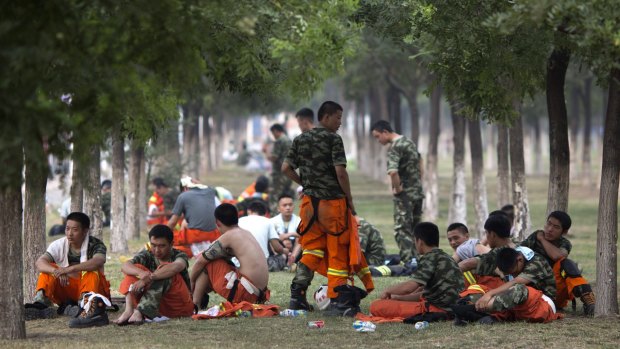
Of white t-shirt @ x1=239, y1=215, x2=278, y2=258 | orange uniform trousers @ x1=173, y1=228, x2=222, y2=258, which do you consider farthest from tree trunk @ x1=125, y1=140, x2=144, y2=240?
white t-shirt @ x1=239, y1=215, x2=278, y2=258

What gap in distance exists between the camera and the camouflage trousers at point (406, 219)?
16.9 m

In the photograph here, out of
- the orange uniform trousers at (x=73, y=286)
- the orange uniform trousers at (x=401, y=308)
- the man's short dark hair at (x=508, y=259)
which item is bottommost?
the orange uniform trousers at (x=401, y=308)

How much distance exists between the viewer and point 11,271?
1056 centimetres

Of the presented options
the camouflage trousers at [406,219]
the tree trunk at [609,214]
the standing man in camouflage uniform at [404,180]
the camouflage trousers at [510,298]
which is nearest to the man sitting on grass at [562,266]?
the tree trunk at [609,214]

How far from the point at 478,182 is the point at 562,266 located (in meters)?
14.0

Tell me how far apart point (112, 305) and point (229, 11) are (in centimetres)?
478

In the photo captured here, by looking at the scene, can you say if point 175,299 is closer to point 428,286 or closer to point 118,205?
point 428,286

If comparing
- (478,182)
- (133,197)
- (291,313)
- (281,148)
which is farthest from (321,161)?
(478,182)

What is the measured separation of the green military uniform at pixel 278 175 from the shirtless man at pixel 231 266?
9675 mm

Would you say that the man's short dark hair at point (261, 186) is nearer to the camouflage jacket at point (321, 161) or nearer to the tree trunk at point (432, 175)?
the tree trunk at point (432, 175)

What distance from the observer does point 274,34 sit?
9719mm

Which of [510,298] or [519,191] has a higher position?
[519,191]

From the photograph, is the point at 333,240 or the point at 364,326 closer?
the point at 364,326

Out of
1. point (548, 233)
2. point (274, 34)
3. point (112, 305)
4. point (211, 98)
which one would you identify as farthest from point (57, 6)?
point (211, 98)
